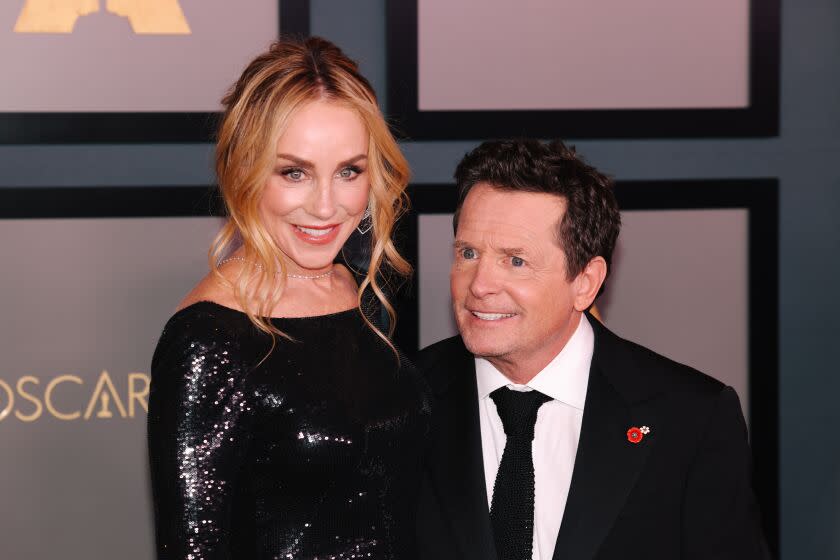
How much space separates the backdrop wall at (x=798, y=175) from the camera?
10.6ft

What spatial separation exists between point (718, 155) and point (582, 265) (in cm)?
130

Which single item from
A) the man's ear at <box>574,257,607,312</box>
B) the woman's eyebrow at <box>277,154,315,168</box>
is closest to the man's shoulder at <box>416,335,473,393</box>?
the man's ear at <box>574,257,607,312</box>

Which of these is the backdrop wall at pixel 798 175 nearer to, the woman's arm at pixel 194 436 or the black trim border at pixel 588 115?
the black trim border at pixel 588 115

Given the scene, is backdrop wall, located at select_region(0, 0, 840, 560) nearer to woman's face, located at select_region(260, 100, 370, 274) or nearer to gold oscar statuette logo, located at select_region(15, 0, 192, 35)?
gold oscar statuette logo, located at select_region(15, 0, 192, 35)

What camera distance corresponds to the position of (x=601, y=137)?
3287mm

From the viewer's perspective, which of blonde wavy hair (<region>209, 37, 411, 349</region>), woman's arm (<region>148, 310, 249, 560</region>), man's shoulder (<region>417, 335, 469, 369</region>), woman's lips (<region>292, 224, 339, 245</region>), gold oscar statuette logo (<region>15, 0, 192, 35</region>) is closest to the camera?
woman's arm (<region>148, 310, 249, 560</region>)

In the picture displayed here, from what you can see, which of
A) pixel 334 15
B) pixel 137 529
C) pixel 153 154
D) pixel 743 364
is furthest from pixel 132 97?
pixel 743 364

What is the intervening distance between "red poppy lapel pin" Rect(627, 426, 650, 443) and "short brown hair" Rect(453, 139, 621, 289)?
0.36 m

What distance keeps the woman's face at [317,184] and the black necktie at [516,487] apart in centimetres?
55

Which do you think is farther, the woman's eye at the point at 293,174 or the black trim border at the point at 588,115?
the black trim border at the point at 588,115

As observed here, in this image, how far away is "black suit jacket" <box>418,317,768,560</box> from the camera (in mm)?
2115

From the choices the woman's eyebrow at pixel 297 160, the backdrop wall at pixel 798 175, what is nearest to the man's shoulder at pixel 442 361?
the woman's eyebrow at pixel 297 160

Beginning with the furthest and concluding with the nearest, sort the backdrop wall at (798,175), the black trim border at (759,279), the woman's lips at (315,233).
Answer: the black trim border at (759,279) < the backdrop wall at (798,175) < the woman's lips at (315,233)

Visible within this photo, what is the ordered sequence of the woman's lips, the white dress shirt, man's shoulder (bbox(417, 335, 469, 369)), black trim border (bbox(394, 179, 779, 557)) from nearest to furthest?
the woman's lips
the white dress shirt
man's shoulder (bbox(417, 335, 469, 369))
black trim border (bbox(394, 179, 779, 557))
